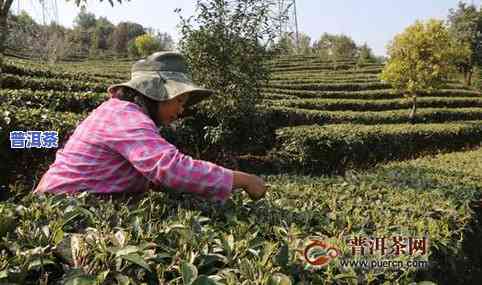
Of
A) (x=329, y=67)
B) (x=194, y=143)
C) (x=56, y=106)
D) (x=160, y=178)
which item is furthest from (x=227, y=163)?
(x=329, y=67)

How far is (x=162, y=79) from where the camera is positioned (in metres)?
2.21

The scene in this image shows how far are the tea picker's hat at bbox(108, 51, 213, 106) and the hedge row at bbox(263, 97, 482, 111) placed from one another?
11.6 m

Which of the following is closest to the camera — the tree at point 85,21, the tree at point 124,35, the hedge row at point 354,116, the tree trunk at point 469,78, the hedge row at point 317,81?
the hedge row at point 354,116

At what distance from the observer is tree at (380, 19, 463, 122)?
16.0m

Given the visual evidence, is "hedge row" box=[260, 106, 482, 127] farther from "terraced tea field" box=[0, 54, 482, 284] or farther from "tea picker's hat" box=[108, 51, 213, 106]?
"tea picker's hat" box=[108, 51, 213, 106]

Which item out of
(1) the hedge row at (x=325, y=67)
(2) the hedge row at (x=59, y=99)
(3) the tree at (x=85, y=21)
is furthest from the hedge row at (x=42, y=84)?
(3) the tree at (x=85, y=21)

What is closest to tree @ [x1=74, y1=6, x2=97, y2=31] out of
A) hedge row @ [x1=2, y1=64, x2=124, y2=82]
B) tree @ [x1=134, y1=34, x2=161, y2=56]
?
tree @ [x1=134, y1=34, x2=161, y2=56]

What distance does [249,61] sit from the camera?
8.62 m

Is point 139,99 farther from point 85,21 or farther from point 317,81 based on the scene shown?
point 85,21

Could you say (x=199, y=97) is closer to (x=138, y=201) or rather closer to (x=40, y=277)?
(x=138, y=201)

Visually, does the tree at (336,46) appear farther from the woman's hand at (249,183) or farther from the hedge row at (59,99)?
the woman's hand at (249,183)

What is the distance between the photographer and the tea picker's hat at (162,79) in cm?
214

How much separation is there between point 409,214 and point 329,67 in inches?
1322

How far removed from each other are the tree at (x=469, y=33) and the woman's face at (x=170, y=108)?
4421 cm
